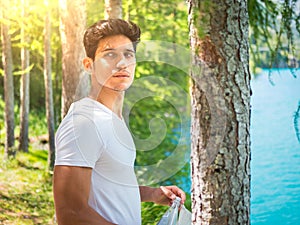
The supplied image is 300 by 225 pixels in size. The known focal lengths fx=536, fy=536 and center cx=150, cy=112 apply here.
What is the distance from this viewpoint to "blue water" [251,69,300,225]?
9812 millimetres

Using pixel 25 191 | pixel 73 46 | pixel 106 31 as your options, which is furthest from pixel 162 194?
pixel 25 191

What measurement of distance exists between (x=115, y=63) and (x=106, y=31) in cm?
13

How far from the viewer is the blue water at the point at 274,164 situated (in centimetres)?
981

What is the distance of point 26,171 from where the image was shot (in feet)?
28.6

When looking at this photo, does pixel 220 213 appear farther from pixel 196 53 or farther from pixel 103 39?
pixel 103 39

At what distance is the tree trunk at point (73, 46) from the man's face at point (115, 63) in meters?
2.91

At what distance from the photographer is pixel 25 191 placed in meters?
7.48

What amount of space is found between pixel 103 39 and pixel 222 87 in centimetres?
48

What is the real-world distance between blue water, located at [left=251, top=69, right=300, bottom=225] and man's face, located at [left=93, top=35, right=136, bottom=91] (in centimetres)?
390

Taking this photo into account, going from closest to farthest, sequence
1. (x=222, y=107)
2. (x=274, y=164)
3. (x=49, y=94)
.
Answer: (x=222, y=107) → (x=49, y=94) → (x=274, y=164)

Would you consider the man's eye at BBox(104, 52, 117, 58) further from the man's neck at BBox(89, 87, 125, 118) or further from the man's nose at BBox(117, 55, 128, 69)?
the man's neck at BBox(89, 87, 125, 118)

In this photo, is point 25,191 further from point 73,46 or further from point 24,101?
point 73,46

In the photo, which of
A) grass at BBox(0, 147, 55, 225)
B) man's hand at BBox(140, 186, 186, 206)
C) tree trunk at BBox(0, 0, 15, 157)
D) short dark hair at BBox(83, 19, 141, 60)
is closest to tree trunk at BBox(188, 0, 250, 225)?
man's hand at BBox(140, 186, 186, 206)

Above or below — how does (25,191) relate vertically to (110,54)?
below
